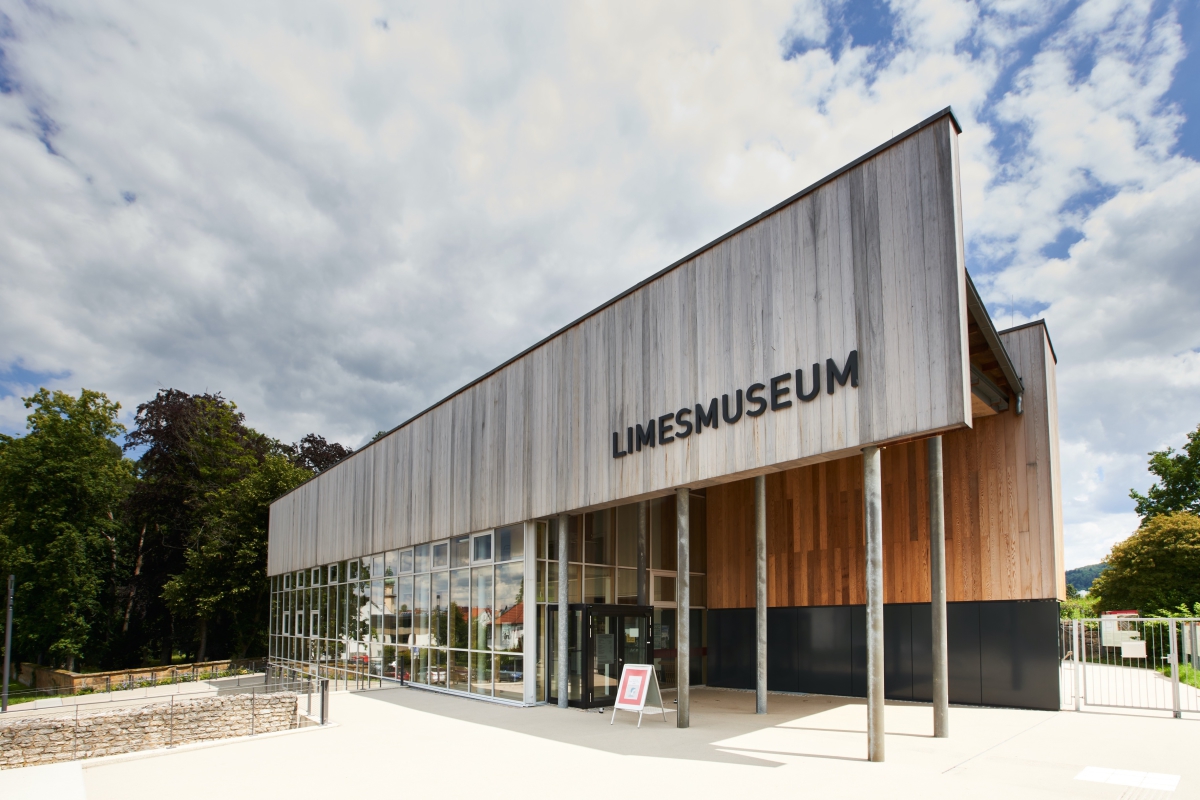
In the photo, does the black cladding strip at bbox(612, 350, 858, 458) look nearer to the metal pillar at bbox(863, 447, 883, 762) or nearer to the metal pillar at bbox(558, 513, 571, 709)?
the metal pillar at bbox(863, 447, 883, 762)

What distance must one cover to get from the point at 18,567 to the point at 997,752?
136 ft

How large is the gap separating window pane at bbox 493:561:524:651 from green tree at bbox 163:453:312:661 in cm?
2399

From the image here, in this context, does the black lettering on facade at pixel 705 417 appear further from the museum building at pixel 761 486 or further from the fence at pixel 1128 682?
the fence at pixel 1128 682

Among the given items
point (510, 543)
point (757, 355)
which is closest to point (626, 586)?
point (510, 543)

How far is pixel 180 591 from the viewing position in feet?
116

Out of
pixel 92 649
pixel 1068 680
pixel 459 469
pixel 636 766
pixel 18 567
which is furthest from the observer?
pixel 92 649

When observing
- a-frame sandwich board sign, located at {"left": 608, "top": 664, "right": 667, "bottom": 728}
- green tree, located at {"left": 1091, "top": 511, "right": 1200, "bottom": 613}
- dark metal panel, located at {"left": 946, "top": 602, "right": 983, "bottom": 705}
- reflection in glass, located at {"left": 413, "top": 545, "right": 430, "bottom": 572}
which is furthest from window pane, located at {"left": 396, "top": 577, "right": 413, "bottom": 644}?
green tree, located at {"left": 1091, "top": 511, "right": 1200, "bottom": 613}

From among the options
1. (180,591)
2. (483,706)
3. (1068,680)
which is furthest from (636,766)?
(180,591)

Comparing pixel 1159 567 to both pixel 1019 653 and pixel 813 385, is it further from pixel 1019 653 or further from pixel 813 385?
pixel 813 385

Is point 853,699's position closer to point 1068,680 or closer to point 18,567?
point 1068,680

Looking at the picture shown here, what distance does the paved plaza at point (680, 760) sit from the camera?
26.3 ft

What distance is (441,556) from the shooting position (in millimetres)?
19250

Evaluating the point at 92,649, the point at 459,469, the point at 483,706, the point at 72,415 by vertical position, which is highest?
the point at 72,415

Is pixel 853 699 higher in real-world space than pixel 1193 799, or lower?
lower
